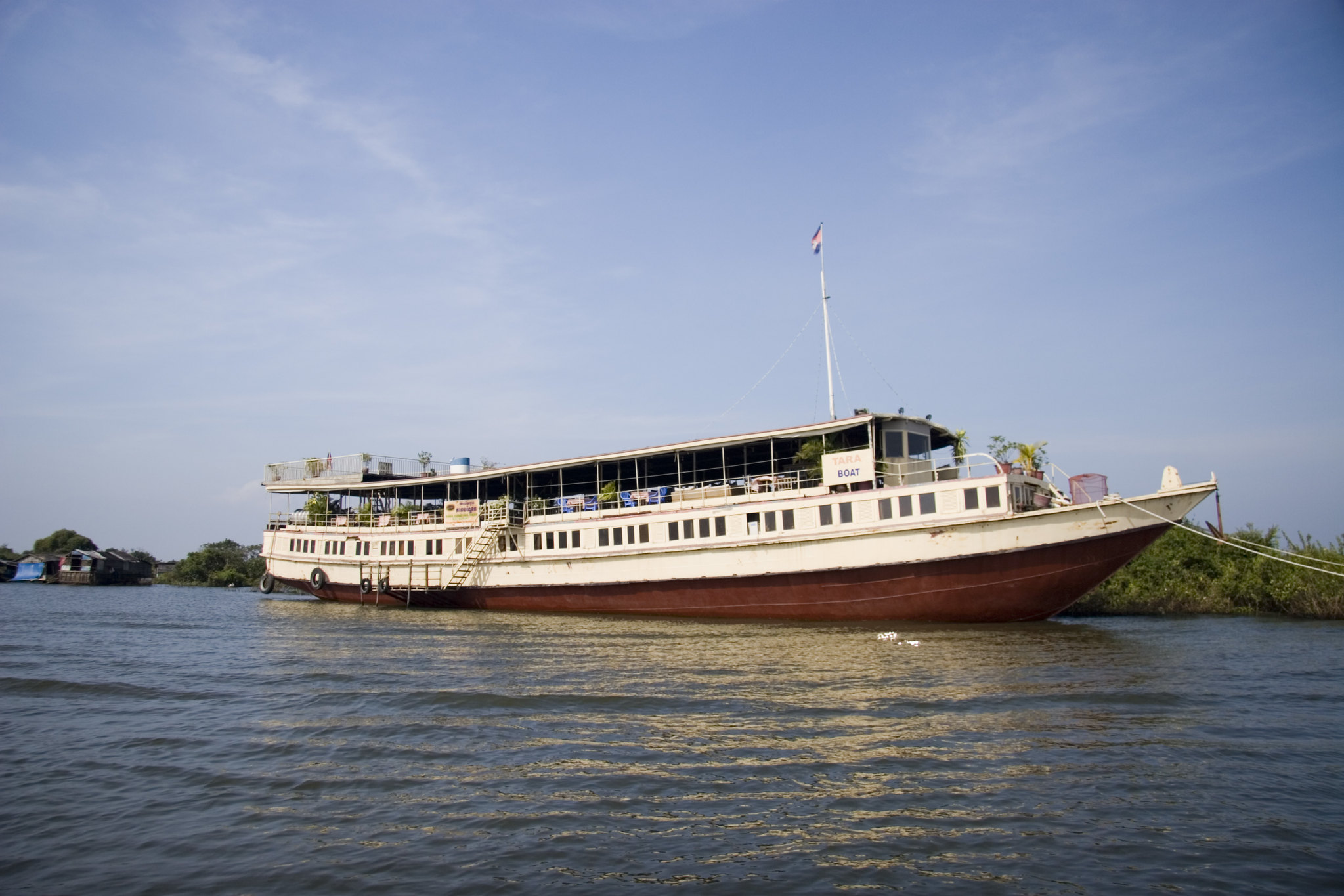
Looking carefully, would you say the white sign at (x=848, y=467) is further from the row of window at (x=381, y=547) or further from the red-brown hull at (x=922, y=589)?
the row of window at (x=381, y=547)

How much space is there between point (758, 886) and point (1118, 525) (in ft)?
67.7

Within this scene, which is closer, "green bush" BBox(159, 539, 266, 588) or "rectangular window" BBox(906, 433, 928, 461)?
"rectangular window" BBox(906, 433, 928, 461)

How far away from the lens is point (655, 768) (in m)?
10.9

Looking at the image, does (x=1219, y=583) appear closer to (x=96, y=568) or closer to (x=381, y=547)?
(x=381, y=547)

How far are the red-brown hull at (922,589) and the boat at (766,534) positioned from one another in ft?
0.17

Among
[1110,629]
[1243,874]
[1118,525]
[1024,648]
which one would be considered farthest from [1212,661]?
[1243,874]

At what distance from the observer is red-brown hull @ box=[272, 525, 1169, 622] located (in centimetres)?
2452

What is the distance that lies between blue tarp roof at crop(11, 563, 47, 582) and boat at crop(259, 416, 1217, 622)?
180 ft

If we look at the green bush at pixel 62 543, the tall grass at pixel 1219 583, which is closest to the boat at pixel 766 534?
the tall grass at pixel 1219 583

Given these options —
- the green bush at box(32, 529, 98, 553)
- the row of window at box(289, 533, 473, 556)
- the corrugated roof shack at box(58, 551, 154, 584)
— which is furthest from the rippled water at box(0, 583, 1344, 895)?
the green bush at box(32, 529, 98, 553)

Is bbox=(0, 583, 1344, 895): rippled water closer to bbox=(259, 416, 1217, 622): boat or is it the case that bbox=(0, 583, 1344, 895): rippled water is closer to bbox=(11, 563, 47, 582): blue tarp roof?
bbox=(259, 416, 1217, 622): boat

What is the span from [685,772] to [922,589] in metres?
17.3

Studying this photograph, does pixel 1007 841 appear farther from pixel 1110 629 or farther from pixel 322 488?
pixel 322 488

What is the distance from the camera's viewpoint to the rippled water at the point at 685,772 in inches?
310
